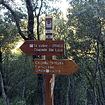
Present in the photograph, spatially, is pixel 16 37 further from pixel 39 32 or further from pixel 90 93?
pixel 90 93

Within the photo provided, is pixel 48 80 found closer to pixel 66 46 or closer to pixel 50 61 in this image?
pixel 50 61

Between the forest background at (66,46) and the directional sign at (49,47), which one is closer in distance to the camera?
the directional sign at (49,47)

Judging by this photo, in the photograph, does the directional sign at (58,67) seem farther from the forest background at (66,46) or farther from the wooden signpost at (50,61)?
the forest background at (66,46)

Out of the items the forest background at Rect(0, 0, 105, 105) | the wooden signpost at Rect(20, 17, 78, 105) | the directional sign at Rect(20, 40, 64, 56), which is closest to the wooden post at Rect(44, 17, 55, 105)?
the wooden signpost at Rect(20, 17, 78, 105)

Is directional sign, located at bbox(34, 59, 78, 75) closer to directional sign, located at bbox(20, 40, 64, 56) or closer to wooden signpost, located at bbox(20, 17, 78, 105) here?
wooden signpost, located at bbox(20, 17, 78, 105)

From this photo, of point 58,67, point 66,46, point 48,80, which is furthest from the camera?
point 66,46

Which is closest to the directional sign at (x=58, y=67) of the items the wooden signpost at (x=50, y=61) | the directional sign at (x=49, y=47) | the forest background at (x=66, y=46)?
the wooden signpost at (x=50, y=61)

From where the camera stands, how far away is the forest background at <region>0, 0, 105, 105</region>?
11.6 meters

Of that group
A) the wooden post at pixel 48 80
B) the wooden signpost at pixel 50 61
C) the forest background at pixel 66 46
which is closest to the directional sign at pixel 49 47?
the wooden signpost at pixel 50 61

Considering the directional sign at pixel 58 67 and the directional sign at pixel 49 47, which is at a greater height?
the directional sign at pixel 49 47

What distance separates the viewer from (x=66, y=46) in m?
13.5

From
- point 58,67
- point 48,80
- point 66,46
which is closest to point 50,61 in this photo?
point 58,67

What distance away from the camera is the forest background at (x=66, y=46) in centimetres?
1159

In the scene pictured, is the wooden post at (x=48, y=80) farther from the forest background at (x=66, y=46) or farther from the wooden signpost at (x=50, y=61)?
the forest background at (x=66, y=46)
